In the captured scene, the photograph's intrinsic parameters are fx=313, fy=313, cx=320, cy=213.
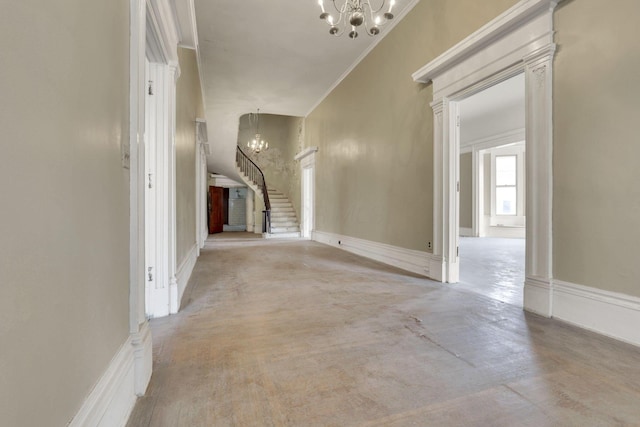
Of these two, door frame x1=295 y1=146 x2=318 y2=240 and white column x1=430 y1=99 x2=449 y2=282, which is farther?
door frame x1=295 y1=146 x2=318 y2=240

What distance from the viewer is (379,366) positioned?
1811 mm

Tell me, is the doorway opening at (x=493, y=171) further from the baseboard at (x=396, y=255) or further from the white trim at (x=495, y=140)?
the baseboard at (x=396, y=255)

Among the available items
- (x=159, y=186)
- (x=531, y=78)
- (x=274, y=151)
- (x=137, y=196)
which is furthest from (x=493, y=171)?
(x=137, y=196)

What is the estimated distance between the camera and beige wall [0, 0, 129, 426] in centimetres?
68

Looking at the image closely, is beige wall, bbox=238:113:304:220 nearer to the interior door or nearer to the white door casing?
the interior door

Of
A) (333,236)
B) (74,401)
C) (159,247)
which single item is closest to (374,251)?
(333,236)

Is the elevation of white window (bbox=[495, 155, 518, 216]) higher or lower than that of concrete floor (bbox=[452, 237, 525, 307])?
higher

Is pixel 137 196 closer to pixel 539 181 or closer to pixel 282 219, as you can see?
pixel 539 181

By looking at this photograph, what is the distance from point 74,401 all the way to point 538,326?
2867mm

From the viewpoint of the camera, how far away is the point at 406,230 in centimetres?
459

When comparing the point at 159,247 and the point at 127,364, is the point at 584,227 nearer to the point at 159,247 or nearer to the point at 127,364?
the point at 127,364

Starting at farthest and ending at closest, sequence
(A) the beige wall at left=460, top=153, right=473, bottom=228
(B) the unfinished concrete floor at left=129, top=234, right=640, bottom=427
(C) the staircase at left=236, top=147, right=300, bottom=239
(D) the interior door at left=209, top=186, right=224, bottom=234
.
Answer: (D) the interior door at left=209, top=186, right=224, bottom=234
(A) the beige wall at left=460, top=153, right=473, bottom=228
(C) the staircase at left=236, top=147, right=300, bottom=239
(B) the unfinished concrete floor at left=129, top=234, right=640, bottom=427

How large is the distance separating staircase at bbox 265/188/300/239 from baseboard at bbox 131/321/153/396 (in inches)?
319

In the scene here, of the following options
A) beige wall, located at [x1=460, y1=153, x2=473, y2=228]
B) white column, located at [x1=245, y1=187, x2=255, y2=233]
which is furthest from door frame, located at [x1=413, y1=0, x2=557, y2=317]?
white column, located at [x1=245, y1=187, x2=255, y2=233]
